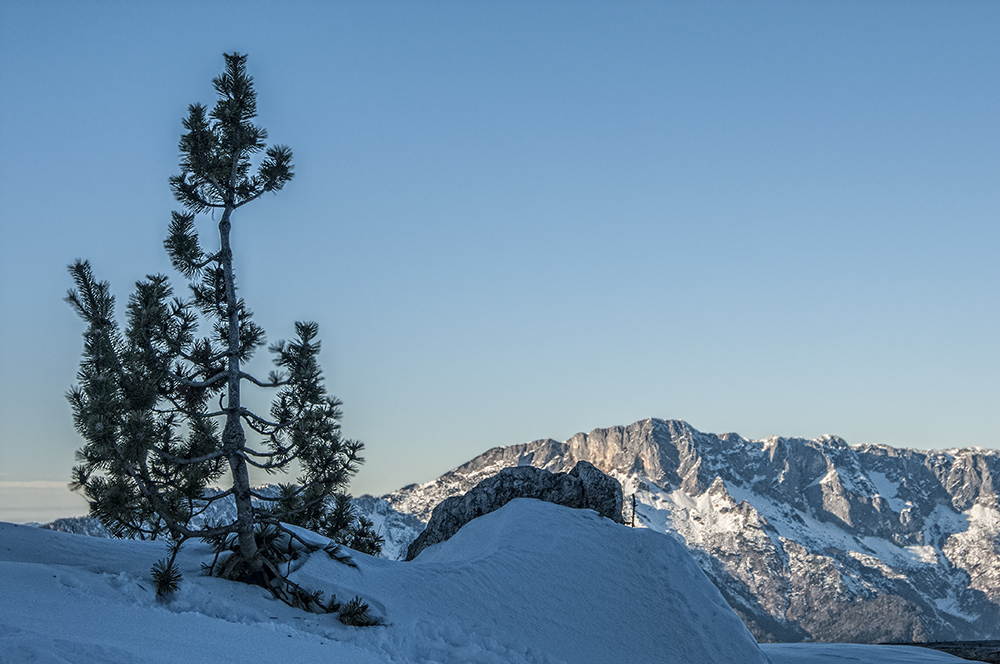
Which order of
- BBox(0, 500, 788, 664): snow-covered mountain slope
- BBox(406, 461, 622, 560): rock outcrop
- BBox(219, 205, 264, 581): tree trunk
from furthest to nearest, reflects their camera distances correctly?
BBox(406, 461, 622, 560): rock outcrop → BBox(219, 205, 264, 581): tree trunk → BBox(0, 500, 788, 664): snow-covered mountain slope

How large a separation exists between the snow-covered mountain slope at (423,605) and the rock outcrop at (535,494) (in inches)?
83.9

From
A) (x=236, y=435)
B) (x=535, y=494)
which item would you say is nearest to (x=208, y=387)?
(x=236, y=435)

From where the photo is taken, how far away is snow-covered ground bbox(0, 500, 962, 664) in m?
12.3

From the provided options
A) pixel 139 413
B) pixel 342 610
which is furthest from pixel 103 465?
pixel 342 610

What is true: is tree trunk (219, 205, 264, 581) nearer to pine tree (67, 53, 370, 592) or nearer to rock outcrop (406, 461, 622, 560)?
pine tree (67, 53, 370, 592)

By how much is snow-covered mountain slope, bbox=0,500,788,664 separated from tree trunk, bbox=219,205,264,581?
859 mm

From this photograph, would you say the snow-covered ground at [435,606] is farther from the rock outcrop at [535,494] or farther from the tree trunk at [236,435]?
the rock outcrop at [535,494]

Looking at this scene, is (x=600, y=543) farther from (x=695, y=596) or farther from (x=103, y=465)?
(x=103, y=465)

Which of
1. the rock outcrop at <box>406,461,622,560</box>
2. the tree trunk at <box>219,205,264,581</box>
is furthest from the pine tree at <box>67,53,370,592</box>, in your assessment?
the rock outcrop at <box>406,461,622,560</box>

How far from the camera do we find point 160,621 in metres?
13.1

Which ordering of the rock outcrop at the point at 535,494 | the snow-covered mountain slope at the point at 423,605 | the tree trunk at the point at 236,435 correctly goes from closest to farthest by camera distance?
the snow-covered mountain slope at the point at 423,605 → the tree trunk at the point at 236,435 → the rock outcrop at the point at 535,494

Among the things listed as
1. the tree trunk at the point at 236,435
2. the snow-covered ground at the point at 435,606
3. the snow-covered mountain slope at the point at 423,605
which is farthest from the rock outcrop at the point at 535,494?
the tree trunk at the point at 236,435

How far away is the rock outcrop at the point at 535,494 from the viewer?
2719cm

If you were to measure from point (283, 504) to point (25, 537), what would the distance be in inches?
217
